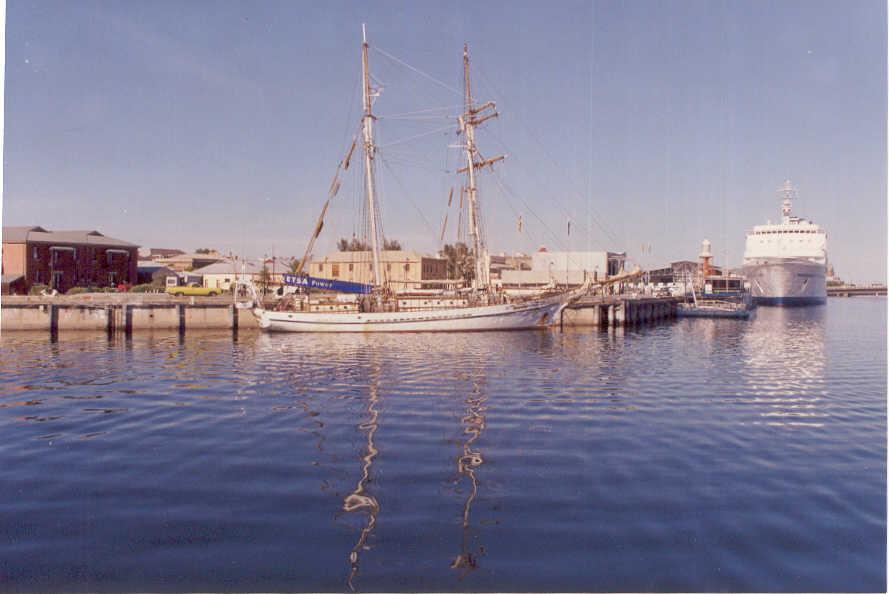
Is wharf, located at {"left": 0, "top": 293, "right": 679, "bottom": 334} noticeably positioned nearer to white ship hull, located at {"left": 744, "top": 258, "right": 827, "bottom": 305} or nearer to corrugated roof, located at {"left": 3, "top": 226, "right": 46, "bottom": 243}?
corrugated roof, located at {"left": 3, "top": 226, "right": 46, "bottom": 243}

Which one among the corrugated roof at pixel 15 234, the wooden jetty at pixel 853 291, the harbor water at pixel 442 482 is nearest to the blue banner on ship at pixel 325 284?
the harbor water at pixel 442 482

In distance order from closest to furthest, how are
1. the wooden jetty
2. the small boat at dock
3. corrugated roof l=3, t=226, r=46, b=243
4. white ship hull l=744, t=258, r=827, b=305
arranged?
1. corrugated roof l=3, t=226, r=46, b=243
2. the small boat at dock
3. white ship hull l=744, t=258, r=827, b=305
4. the wooden jetty

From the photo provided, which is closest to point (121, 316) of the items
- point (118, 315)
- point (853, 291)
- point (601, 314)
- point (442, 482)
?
point (118, 315)

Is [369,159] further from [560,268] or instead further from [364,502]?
[560,268]

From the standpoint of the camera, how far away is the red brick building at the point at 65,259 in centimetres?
7212

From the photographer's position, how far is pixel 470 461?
14.5 meters

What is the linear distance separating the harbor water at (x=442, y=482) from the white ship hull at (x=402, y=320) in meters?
23.6

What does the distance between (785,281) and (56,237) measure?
104 meters

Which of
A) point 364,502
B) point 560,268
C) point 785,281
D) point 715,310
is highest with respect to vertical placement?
point 560,268

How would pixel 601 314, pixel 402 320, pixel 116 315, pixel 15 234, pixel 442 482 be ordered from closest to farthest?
pixel 442 482
pixel 116 315
pixel 402 320
pixel 601 314
pixel 15 234

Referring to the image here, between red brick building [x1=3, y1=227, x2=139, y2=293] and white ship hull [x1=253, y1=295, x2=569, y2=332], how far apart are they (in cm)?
3509

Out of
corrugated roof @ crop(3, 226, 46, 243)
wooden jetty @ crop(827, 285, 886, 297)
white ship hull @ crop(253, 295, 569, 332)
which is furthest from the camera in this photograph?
wooden jetty @ crop(827, 285, 886, 297)

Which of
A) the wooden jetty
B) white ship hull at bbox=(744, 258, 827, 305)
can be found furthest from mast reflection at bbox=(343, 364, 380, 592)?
the wooden jetty

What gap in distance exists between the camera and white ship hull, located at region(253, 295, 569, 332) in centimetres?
5178
